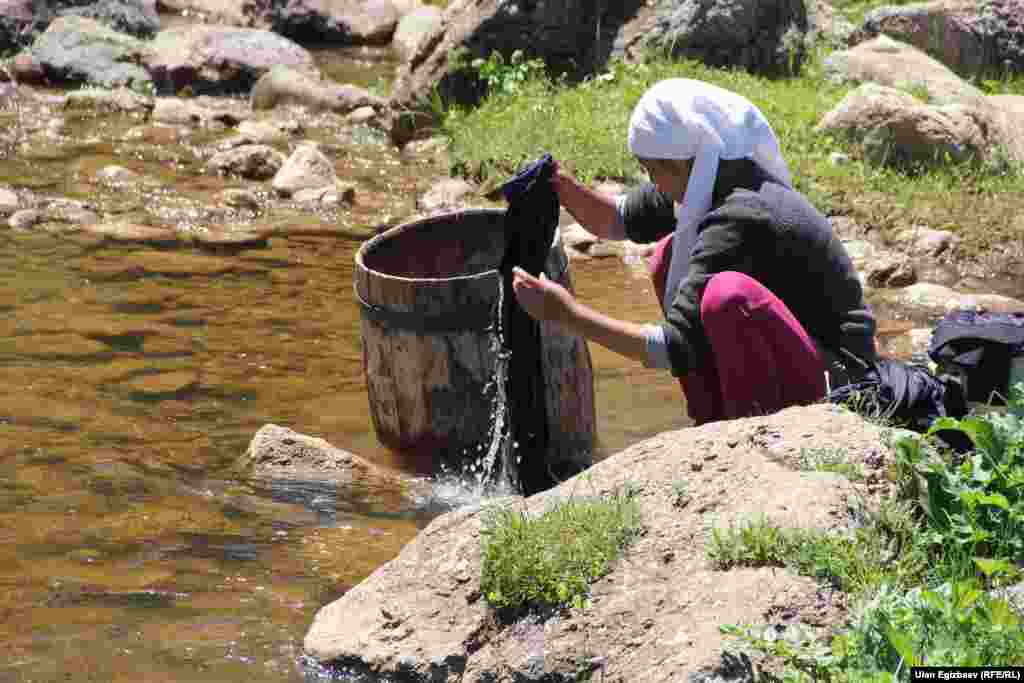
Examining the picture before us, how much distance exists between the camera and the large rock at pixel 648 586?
3.43m

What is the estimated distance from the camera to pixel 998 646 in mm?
3053

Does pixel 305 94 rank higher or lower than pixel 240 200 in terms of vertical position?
higher

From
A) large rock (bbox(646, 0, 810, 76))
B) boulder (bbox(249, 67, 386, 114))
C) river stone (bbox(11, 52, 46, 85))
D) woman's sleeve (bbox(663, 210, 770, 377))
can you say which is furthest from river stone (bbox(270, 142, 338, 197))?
woman's sleeve (bbox(663, 210, 770, 377))

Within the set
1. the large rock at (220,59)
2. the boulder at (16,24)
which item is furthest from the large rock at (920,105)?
the boulder at (16,24)

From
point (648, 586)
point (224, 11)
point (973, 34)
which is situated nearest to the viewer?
point (648, 586)

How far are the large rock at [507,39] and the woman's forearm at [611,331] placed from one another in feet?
20.1

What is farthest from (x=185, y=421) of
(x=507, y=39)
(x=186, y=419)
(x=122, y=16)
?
(x=122, y=16)

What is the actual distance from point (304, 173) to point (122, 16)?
5.19 meters

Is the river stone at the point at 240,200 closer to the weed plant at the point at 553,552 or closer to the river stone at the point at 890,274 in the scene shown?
the river stone at the point at 890,274

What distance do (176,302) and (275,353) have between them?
0.88 m

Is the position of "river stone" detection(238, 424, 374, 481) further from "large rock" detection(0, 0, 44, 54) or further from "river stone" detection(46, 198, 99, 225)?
"large rock" detection(0, 0, 44, 54)

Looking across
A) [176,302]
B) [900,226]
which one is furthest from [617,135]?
[176,302]

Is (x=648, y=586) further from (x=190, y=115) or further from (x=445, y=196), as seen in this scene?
(x=190, y=115)

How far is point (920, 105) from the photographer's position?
855 centimetres
